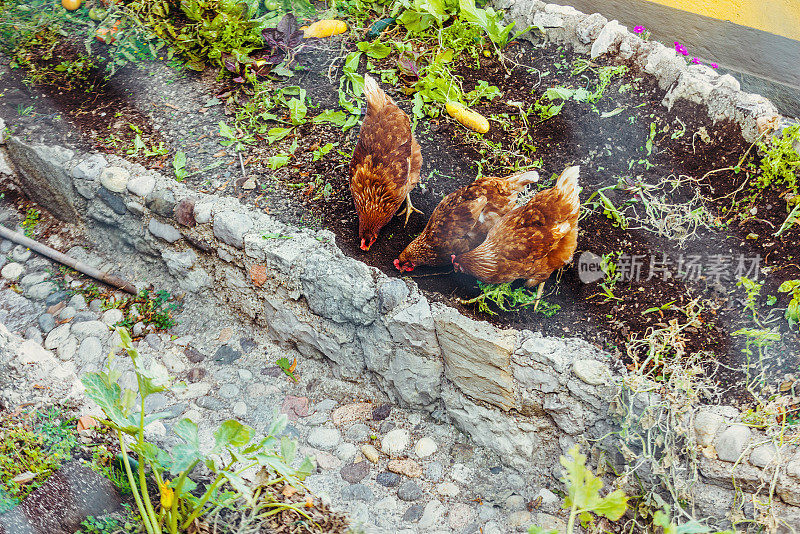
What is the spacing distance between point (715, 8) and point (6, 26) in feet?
16.0

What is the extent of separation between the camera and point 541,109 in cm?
346

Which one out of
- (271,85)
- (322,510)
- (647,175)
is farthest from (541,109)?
(322,510)

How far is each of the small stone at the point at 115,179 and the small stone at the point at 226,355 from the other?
1.09 m

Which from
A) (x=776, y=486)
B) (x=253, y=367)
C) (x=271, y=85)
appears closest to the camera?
(x=776, y=486)

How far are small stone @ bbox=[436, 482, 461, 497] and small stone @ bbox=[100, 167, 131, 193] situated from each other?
2.37m

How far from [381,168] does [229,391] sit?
4.50 ft

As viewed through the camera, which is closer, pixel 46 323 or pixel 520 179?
pixel 520 179

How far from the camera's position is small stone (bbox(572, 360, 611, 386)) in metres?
2.38

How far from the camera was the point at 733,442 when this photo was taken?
2.15 metres

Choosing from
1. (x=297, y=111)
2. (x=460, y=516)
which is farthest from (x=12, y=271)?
(x=460, y=516)

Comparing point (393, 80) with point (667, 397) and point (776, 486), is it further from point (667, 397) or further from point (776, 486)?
point (776, 486)

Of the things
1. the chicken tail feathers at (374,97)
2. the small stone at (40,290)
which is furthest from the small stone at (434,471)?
the small stone at (40,290)

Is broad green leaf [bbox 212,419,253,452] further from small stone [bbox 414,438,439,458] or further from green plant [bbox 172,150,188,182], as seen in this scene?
green plant [bbox 172,150,188,182]

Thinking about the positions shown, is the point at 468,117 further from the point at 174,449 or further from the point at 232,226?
the point at 174,449
